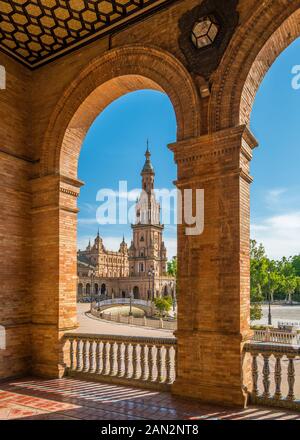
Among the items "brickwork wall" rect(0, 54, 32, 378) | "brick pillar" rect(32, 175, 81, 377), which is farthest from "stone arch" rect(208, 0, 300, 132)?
"brickwork wall" rect(0, 54, 32, 378)

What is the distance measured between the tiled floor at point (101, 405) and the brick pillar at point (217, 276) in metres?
0.32

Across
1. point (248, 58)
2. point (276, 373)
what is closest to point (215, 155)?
point (248, 58)

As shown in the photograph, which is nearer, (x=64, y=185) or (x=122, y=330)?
(x=64, y=185)

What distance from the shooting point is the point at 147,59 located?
7.25 metres

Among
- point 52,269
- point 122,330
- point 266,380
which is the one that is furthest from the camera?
point 122,330

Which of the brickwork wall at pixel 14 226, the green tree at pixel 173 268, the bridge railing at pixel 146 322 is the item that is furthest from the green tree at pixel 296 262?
the brickwork wall at pixel 14 226

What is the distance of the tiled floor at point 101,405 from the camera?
5344mm

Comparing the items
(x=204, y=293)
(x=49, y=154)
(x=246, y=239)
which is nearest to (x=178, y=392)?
(x=204, y=293)

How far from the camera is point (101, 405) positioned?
5.91m

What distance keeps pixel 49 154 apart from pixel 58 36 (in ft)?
8.40

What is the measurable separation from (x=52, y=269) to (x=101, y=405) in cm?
325

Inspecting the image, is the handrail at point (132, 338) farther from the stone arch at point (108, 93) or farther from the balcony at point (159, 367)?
the stone arch at point (108, 93)

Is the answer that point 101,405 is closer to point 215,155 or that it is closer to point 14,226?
point 14,226

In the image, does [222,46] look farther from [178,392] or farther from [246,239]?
[178,392]
